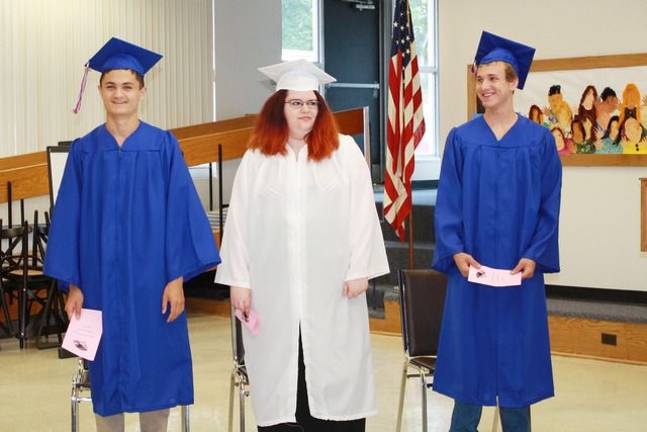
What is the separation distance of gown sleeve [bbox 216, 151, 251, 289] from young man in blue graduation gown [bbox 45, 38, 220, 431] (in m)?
0.07

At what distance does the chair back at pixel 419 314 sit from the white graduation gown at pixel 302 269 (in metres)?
0.69

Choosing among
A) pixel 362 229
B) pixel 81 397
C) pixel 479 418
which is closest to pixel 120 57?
pixel 362 229

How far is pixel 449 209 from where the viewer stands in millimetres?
4082

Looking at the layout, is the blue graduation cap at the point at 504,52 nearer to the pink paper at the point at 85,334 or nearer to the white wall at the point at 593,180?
the pink paper at the point at 85,334

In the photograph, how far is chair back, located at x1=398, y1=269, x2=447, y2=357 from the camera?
4.52 meters

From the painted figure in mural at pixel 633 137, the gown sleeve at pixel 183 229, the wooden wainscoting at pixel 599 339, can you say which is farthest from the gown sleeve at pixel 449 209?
the painted figure in mural at pixel 633 137

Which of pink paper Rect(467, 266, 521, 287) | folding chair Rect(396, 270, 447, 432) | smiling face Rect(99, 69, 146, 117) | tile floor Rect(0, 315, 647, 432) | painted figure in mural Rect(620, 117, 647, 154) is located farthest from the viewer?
painted figure in mural Rect(620, 117, 647, 154)

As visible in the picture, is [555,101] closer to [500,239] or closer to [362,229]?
[500,239]

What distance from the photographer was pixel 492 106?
4008mm

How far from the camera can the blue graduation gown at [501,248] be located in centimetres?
399

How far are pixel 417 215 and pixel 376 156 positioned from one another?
3.83 meters

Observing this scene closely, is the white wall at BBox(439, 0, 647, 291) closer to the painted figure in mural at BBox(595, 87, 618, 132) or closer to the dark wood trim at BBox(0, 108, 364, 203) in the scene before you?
the painted figure in mural at BBox(595, 87, 618, 132)

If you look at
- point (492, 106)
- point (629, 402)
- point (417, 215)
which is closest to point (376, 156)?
point (417, 215)

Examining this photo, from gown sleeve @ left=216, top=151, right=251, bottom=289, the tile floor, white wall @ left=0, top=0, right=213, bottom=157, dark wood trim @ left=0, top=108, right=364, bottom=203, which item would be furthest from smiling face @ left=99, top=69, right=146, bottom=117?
white wall @ left=0, top=0, right=213, bottom=157
